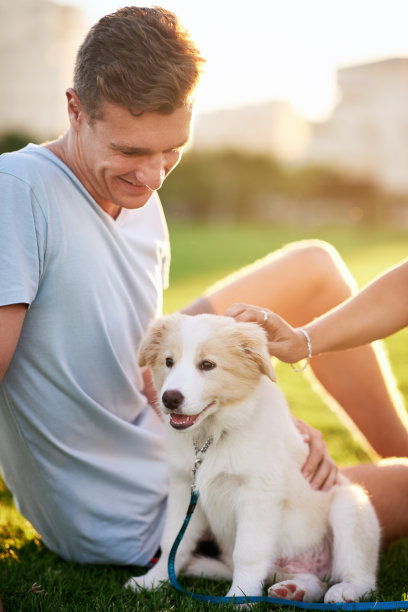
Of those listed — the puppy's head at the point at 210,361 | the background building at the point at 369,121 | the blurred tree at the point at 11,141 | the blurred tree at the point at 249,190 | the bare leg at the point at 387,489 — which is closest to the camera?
the puppy's head at the point at 210,361

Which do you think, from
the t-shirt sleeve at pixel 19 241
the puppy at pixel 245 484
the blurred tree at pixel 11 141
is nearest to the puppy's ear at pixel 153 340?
the puppy at pixel 245 484

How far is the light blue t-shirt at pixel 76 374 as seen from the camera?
7.23 feet

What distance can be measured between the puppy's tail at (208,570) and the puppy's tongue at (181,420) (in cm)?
63

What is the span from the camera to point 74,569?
2.59 metres

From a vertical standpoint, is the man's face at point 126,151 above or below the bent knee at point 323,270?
above

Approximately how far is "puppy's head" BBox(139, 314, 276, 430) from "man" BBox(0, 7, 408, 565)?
264 mm

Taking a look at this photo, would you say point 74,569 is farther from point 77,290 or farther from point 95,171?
point 95,171

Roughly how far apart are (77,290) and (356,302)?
1.06m

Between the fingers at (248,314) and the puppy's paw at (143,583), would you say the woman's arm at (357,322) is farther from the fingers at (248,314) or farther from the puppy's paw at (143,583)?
the puppy's paw at (143,583)

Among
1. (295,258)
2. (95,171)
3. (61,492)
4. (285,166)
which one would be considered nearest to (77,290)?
(95,171)

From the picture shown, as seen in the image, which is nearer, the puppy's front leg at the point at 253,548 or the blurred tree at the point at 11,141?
the puppy's front leg at the point at 253,548

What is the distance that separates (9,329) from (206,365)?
2.22ft

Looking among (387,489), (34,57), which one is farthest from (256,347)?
(34,57)

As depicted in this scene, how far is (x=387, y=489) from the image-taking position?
8.87 ft
